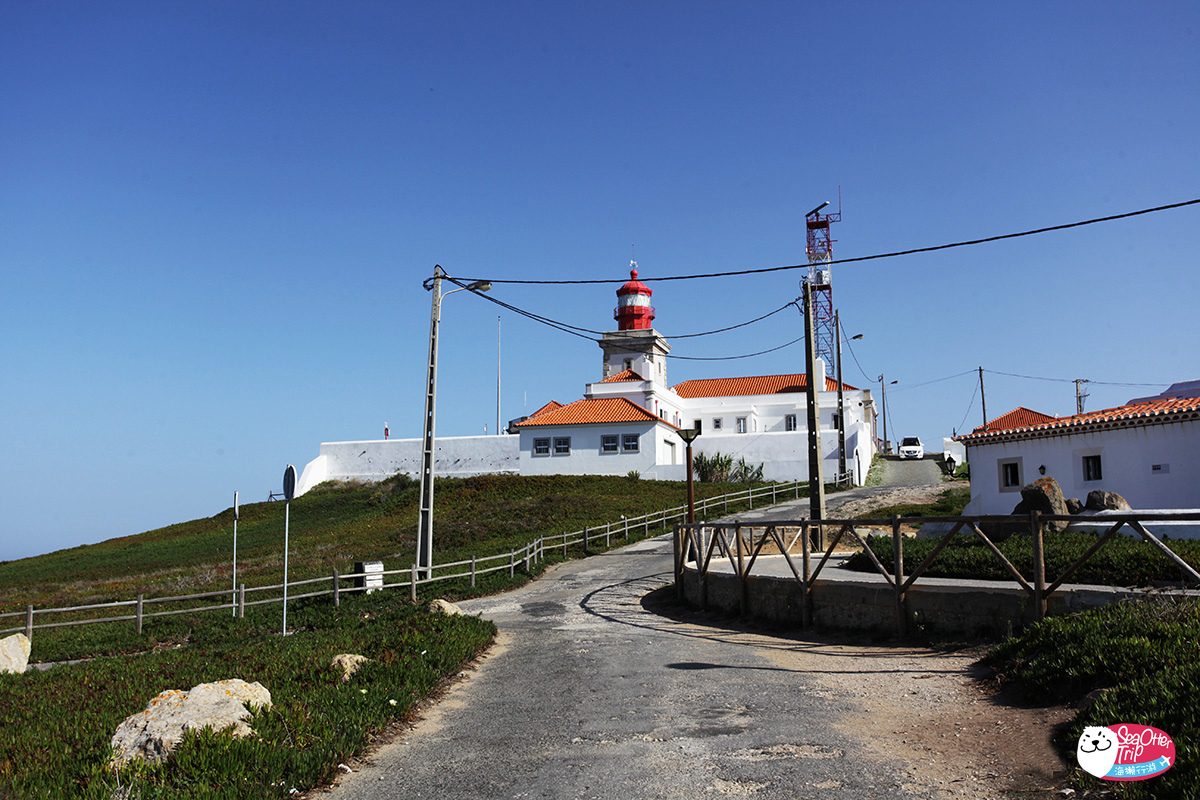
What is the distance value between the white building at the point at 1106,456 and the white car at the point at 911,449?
3823cm

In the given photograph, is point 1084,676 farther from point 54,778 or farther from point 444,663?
point 54,778

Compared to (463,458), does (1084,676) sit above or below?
below

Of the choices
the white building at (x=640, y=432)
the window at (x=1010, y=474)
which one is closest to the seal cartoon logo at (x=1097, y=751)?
the window at (x=1010, y=474)

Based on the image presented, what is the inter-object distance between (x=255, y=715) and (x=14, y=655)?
10001 mm

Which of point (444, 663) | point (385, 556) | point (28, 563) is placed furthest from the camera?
point (28, 563)

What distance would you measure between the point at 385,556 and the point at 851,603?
937 inches

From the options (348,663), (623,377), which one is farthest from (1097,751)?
(623,377)

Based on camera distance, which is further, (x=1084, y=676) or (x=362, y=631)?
(x=362, y=631)

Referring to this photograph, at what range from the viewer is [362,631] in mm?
13773

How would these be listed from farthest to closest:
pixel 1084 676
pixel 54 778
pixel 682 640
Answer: pixel 682 640, pixel 1084 676, pixel 54 778

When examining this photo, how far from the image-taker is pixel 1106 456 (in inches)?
945

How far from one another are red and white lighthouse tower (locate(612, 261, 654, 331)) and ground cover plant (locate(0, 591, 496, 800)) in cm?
5303

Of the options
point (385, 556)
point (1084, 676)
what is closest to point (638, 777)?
point (1084, 676)

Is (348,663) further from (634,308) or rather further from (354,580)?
(634,308)
